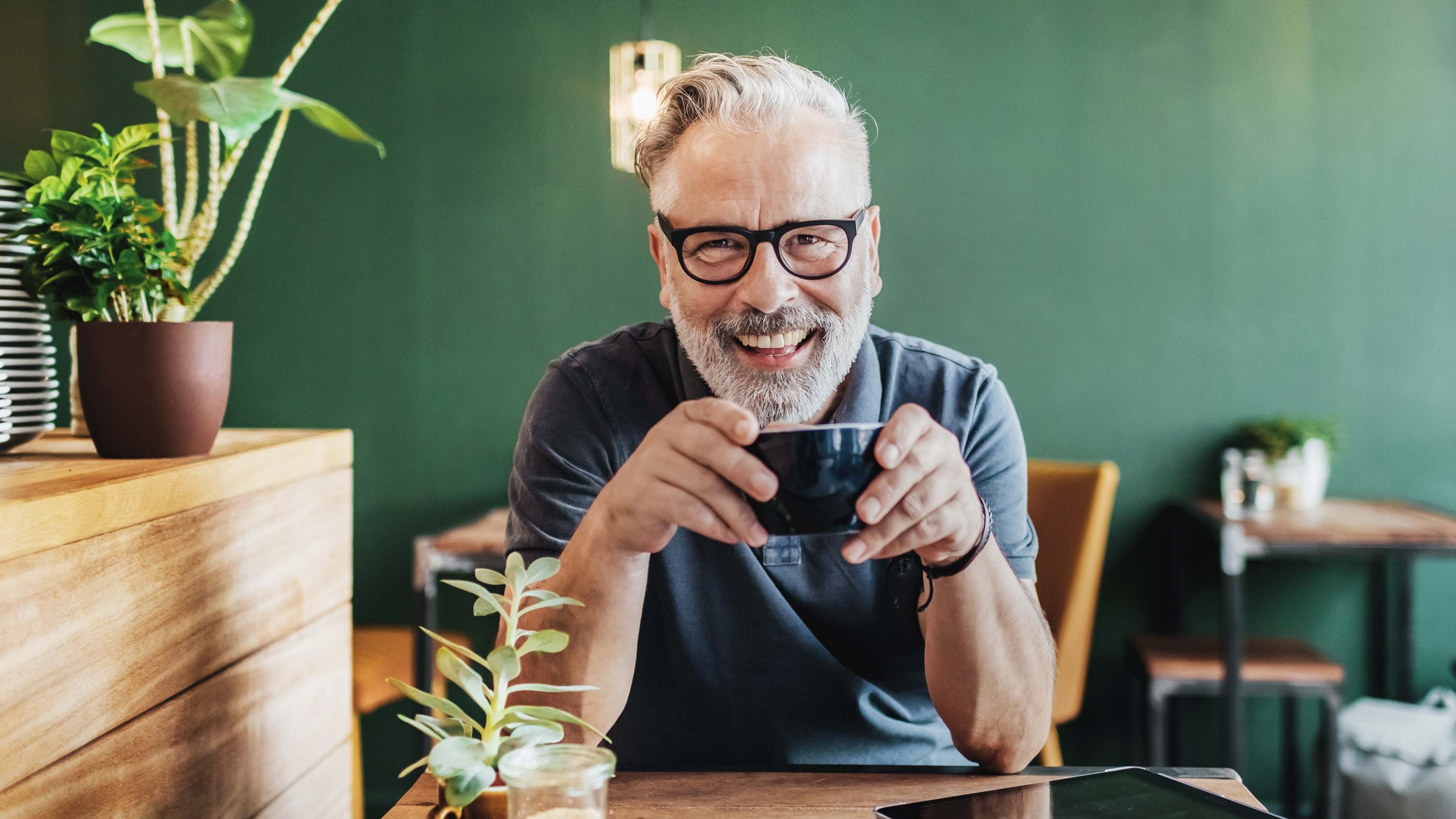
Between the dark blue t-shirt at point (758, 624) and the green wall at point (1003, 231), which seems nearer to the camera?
the dark blue t-shirt at point (758, 624)

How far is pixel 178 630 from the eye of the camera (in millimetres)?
1005

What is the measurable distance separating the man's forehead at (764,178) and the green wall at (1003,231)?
1947mm

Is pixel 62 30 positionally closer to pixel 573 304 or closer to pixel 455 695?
pixel 573 304

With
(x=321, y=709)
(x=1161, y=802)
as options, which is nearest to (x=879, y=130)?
(x=321, y=709)

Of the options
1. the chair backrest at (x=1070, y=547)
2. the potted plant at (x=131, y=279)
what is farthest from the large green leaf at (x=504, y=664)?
the chair backrest at (x=1070, y=547)

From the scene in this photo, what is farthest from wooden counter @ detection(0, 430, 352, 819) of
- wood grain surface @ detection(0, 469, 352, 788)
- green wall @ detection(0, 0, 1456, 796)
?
green wall @ detection(0, 0, 1456, 796)

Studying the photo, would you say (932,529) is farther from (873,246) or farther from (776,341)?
(873,246)

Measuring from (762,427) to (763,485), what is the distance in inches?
14.6

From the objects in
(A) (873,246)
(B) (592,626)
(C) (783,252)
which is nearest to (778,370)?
(C) (783,252)

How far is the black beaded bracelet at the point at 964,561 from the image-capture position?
3.06 feet

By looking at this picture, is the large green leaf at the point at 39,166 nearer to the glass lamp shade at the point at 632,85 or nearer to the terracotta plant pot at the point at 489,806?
the terracotta plant pot at the point at 489,806

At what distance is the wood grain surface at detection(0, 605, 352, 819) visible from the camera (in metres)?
0.87

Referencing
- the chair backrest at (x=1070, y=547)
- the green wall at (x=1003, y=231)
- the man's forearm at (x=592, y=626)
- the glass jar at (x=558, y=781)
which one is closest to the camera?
the glass jar at (x=558, y=781)

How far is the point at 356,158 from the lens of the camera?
321cm
